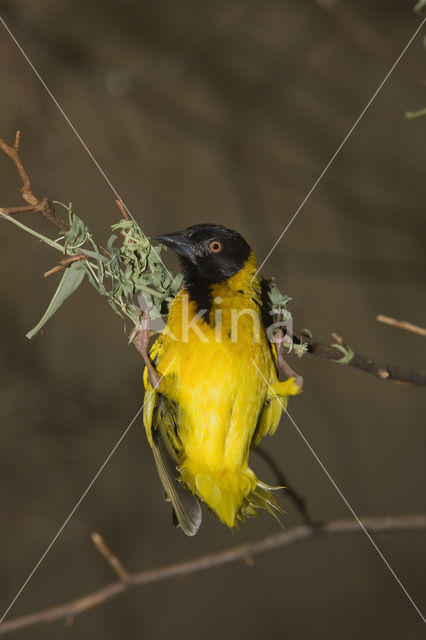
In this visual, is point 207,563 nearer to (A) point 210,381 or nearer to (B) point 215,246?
(A) point 210,381

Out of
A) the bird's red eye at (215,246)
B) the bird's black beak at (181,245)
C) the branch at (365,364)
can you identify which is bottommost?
the bird's black beak at (181,245)

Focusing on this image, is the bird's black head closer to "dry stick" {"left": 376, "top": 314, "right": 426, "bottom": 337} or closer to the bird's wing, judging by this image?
the bird's wing

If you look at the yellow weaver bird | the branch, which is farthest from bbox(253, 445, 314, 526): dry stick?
the branch

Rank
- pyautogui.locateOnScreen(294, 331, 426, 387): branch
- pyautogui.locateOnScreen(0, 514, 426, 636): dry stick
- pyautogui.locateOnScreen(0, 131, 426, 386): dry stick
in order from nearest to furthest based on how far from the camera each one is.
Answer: pyautogui.locateOnScreen(0, 131, 426, 386): dry stick < pyautogui.locateOnScreen(294, 331, 426, 387): branch < pyautogui.locateOnScreen(0, 514, 426, 636): dry stick

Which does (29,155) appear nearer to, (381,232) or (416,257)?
(381,232)

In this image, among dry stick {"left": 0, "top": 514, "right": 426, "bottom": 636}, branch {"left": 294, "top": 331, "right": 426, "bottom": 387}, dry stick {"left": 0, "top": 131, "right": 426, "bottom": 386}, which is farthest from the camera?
dry stick {"left": 0, "top": 514, "right": 426, "bottom": 636}

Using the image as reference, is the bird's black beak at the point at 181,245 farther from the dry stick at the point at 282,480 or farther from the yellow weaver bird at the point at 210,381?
the dry stick at the point at 282,480

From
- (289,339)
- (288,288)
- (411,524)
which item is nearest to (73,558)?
(288,288)

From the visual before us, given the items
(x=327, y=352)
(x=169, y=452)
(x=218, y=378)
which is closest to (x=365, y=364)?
(x=327, y=352)

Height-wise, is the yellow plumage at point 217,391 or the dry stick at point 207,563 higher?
the yellow plumage at point 217,391

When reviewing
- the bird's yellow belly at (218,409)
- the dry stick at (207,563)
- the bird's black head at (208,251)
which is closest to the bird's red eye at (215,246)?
the bird's black head at (208,251)
